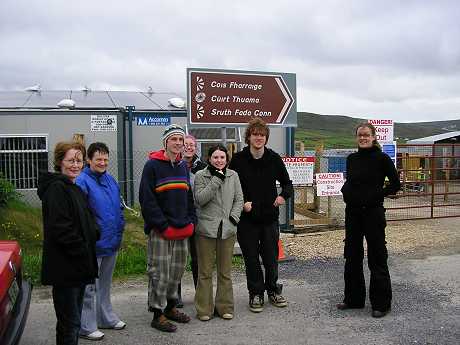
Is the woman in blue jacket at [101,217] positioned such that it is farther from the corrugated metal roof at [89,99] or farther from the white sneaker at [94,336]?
the corrugated metal roof at [89,99]

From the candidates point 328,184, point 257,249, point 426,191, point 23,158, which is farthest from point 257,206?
point 426,191

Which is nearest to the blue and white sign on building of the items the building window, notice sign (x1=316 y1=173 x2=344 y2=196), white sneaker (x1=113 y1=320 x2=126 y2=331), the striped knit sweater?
the building window

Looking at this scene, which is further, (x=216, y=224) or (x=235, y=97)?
(x=235, y=97)

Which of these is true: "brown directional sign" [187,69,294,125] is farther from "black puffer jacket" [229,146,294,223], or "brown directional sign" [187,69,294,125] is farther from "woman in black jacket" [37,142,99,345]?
"woman in black jacket" [37,142,99,345]

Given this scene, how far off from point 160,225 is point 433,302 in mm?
3143

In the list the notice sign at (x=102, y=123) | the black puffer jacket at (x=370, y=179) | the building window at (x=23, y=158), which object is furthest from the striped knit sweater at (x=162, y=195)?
the notice sign at (x=102, y=123)

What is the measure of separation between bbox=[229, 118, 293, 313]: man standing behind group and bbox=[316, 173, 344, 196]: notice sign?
4960 mm

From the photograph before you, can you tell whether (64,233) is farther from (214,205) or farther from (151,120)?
(151,120)

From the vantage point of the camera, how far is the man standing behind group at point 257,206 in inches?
199

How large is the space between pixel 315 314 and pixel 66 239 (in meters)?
2.76

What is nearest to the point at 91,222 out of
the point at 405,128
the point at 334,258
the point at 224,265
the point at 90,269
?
the point at 90,269

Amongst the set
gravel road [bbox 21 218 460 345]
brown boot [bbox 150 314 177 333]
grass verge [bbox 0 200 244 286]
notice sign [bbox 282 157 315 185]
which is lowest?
gravel road [bbox 21 218 460 345]

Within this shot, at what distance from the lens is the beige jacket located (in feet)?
15.6

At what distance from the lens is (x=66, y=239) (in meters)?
3.40
